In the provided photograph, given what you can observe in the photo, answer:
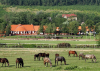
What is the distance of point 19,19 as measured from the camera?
143 m

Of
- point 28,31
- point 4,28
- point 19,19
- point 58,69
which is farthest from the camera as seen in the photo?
point 19,19

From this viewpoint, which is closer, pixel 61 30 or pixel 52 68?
pixel 52 68

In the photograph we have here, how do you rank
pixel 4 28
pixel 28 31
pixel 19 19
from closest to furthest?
pixel 4 28 < pixel 28 31 < pixel 19 19

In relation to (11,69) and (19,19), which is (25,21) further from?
(11,69)

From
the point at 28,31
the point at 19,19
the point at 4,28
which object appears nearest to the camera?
the point at 4,28

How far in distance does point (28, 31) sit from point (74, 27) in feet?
72.5

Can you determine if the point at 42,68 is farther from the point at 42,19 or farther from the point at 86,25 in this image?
the point at 42,19

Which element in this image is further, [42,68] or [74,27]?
[74,27]

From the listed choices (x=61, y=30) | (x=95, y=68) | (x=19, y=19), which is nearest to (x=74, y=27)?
(x=61, y=30)

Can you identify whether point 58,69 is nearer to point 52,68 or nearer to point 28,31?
point 52,68

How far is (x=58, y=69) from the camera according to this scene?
88.7ft

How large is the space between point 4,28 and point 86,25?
Result: 41186mm

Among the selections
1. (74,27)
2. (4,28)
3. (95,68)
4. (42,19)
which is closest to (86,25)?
(74,27)

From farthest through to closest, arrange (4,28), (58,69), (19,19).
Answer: (19,19) → (4,28) → (58,69)
